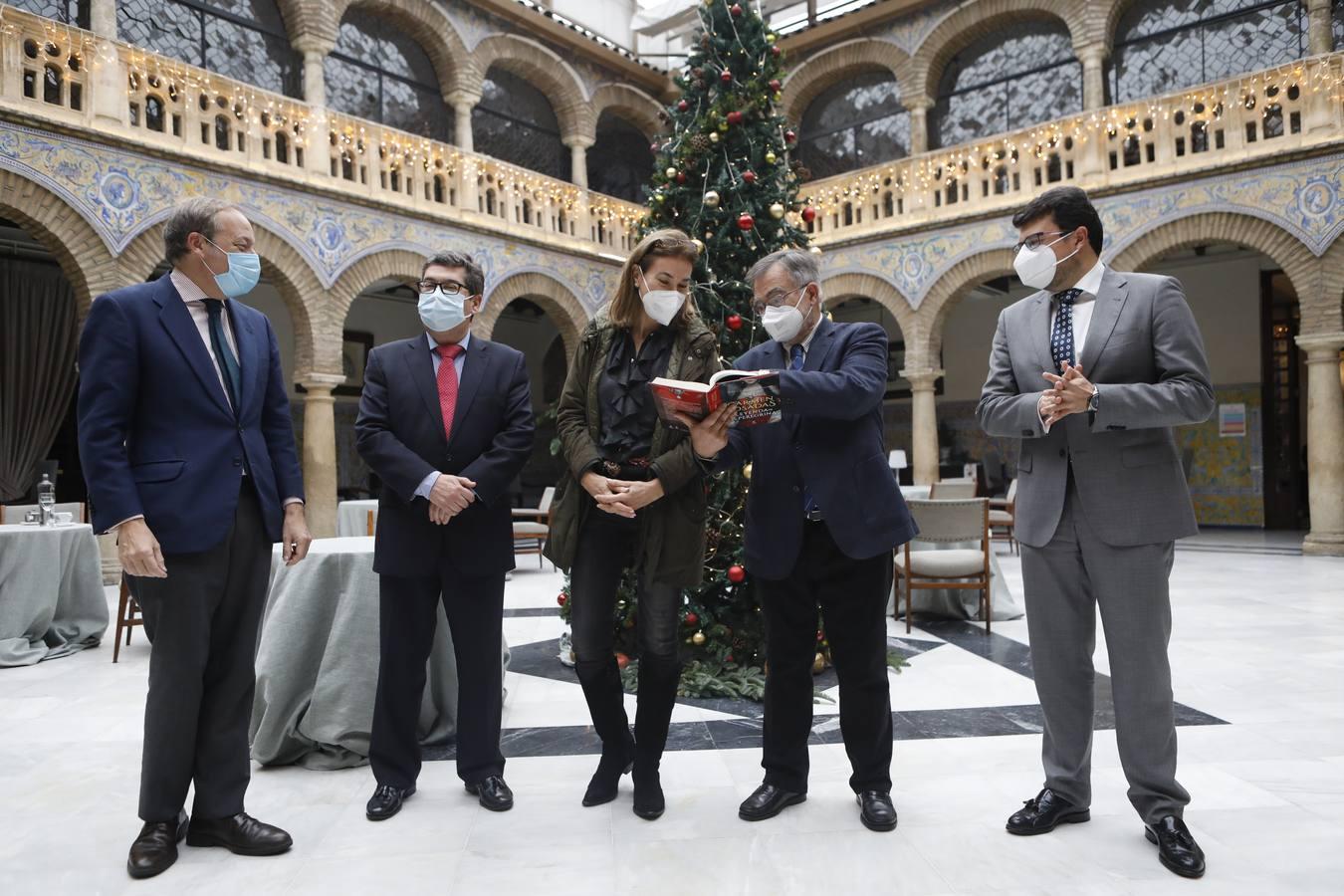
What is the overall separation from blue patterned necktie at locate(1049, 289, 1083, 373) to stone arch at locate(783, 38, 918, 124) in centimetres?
1113

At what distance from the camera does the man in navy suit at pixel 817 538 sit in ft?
8.38

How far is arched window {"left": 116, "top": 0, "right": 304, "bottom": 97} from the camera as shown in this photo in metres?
9.32

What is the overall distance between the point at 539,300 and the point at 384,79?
3557 millimetres

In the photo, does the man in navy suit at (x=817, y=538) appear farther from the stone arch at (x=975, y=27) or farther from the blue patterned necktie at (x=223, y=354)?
the stone arch at (x=975, y=27)

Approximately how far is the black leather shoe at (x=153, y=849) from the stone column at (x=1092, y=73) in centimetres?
1233

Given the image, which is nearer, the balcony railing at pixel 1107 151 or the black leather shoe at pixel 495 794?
the black leather shoe at pixel 495 794

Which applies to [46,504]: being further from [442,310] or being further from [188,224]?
[442,310]

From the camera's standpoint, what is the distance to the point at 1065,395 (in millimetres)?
2287

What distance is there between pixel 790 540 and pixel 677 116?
3.28m

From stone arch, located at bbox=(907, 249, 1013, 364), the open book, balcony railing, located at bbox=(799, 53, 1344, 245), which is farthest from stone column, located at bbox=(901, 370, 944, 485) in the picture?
the open book

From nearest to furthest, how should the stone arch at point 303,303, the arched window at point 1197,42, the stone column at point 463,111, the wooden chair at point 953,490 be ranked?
1. the wooden chair at point 953,490
2. the stone arch at point 303,303
3. the arched window at point 1197,42
4. the stone column at point 463,111

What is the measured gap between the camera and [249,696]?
260 cm

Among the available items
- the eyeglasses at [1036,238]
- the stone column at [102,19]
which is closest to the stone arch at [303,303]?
the stone column at [102,19]

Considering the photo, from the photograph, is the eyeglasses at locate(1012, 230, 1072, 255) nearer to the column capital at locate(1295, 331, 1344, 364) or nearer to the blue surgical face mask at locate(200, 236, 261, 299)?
the blue surgical face mask at locate(200, 236, 261, 299)
